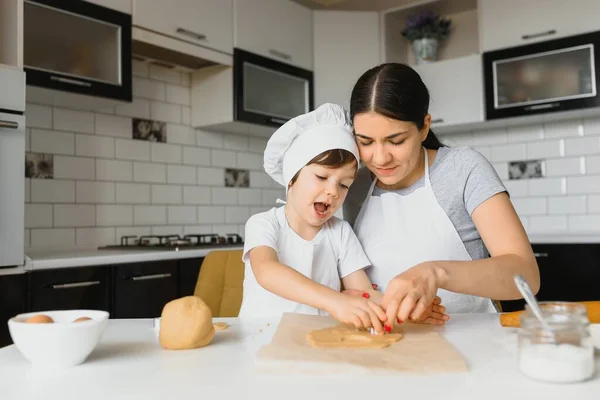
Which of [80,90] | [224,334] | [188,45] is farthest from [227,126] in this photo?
[224,334]

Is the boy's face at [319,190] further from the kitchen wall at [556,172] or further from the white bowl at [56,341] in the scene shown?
the kitchen wall at [556,172]

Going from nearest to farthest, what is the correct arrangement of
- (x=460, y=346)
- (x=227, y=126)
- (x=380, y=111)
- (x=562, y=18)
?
(x=460, y=346), (x=380, y=111), (x=562, y=18), (x=227, y=126)

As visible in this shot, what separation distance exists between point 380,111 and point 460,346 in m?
0.64

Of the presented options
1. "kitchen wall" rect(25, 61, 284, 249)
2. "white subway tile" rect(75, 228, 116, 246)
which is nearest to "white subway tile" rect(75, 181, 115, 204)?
"kitchen wall" rect(25, 61, 284, 249)

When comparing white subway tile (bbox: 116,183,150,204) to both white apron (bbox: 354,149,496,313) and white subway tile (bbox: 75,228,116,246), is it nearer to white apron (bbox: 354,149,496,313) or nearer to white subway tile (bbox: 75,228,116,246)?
white subway tile (bbox: 75,228,116,246)

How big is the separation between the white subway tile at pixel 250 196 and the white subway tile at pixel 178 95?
26.0 inches

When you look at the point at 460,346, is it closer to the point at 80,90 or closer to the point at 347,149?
the point at 347,149

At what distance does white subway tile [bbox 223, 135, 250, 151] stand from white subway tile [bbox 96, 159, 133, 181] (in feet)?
2.33

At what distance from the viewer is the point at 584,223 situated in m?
3.38

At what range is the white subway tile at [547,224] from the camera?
11.3 ft

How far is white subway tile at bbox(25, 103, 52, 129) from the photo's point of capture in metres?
2.63

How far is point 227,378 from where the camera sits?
0.77m

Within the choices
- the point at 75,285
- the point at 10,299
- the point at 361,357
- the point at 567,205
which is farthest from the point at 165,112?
the point at 361,357

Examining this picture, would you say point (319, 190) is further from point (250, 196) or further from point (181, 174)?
point (250, 196)
